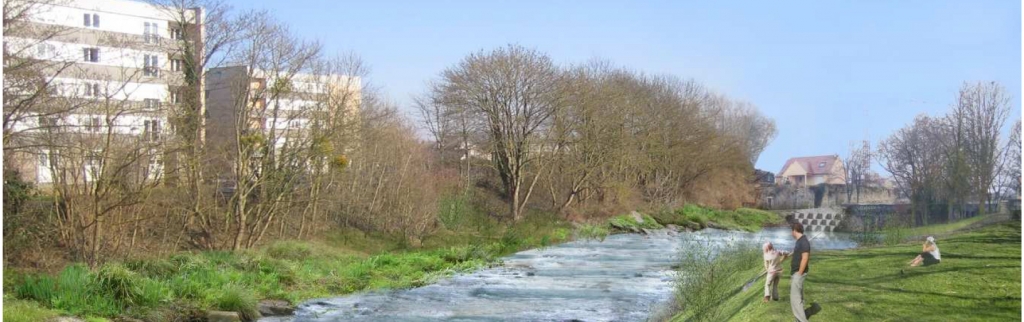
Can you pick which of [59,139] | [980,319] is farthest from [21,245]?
[980,319]

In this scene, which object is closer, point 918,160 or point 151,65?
point 918,160

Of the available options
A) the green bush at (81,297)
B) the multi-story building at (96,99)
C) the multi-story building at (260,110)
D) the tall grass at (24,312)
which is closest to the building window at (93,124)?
the multi-story building at (96,99)

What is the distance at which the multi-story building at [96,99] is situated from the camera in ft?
61.0

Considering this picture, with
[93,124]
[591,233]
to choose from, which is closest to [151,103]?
[93,124]

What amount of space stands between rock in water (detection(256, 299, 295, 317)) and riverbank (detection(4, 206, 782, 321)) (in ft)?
0.74

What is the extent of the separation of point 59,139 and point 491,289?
1082 cm

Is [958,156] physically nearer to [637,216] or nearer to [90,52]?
[90,52]

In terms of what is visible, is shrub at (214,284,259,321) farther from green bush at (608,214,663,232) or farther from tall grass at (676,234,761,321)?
green bush at (608,214,663,232)

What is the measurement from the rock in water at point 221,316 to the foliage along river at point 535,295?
76 centimetres

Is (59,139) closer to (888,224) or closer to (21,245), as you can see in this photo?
(21,245)

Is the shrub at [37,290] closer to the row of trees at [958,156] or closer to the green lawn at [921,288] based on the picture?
the green lawn at [921,288]

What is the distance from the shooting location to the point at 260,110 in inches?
1059

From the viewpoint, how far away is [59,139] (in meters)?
19.2

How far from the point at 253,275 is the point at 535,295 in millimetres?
6788
